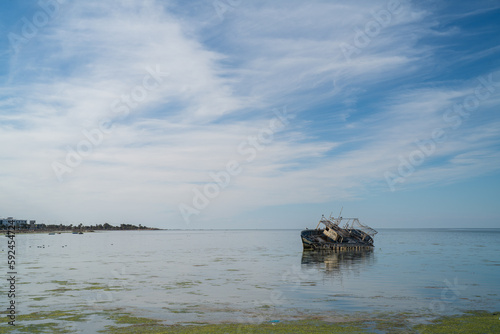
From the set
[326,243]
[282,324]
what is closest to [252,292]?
[282,324]

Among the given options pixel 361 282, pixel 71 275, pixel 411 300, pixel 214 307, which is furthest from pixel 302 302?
pixel 71 275

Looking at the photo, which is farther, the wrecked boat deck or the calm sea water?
the wrecked boat deck

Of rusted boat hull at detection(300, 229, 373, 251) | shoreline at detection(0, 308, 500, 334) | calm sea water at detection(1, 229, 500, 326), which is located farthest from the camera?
rusted boat hull at detection(300, 229, 373, 251)

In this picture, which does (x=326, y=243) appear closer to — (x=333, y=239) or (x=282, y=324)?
(x=333, y=239)

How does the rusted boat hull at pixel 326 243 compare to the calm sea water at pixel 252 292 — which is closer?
the calm sea water at pixel 252 292

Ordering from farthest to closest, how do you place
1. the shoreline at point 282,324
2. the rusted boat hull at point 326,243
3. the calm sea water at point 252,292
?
1. the rusted boat hull at point 326,243
2. the calm sea water at point 252,292
3. the shoreline at point 282,324

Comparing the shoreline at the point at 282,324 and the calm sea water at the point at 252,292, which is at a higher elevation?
the shoreline at the point at 282,324

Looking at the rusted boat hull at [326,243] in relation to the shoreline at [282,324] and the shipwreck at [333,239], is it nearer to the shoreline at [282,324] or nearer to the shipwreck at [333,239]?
the shipwreck at [333,239]

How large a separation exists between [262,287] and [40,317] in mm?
17478

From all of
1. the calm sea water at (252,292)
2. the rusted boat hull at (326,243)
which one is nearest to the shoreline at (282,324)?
the calm sea water at (252,292)

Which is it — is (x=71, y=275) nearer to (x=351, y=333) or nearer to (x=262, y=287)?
(x=262, y=287)

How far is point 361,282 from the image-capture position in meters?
36.1

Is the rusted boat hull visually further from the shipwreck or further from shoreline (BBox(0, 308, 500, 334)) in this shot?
shoreline (BBox(0, 308, 500, 334))

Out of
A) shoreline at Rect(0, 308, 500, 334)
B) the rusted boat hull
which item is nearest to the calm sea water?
shoreline at Rect(0, 308, 500, 334)
